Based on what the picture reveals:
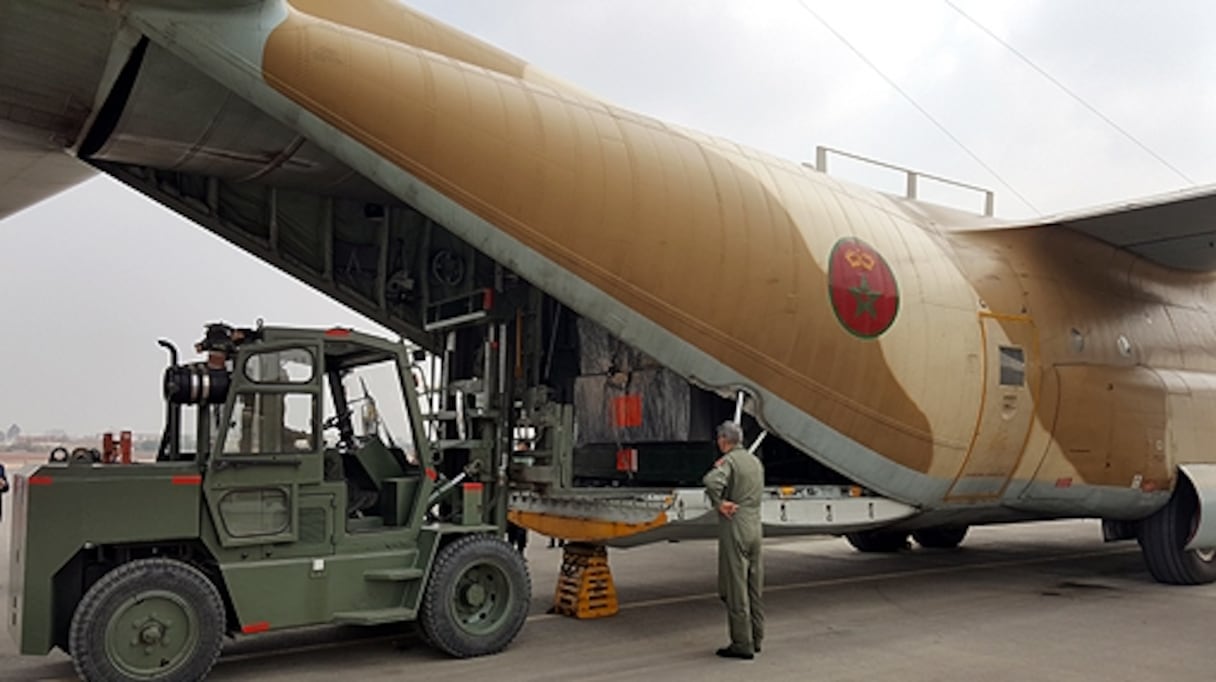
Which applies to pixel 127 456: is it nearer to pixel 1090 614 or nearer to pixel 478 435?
pixel 478 435

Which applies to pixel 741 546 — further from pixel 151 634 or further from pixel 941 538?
pixel 941 538

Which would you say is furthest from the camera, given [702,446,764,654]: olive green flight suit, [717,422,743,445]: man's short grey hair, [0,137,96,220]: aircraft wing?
[0,137,96,220]: aircraft wing

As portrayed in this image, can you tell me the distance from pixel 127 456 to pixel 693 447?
18.2 ft

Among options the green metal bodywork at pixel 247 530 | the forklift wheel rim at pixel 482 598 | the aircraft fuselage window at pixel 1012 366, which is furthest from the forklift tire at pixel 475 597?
the aircraft fuselage window at pixel 1012 366

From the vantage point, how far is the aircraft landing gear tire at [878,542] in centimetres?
1398

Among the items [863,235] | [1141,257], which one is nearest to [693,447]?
[863,235]

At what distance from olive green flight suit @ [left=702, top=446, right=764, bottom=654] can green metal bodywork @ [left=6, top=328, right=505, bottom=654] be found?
6.24 feet

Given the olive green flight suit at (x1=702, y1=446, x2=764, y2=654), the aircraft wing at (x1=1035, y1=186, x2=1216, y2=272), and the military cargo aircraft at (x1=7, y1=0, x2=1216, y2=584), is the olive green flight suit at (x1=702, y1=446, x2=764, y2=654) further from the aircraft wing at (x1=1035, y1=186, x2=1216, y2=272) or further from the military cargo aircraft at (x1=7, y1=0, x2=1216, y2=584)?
the aircraft wing at (x1=1035, y1=186, x2=1216, y2=272)

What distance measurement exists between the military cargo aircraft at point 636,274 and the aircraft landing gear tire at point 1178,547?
0.04 metres

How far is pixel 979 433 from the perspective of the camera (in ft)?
32.5

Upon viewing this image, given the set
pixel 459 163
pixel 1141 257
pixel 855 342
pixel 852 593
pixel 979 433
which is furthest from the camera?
pixel 1141 257

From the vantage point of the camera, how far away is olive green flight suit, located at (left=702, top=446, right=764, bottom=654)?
24.0ft

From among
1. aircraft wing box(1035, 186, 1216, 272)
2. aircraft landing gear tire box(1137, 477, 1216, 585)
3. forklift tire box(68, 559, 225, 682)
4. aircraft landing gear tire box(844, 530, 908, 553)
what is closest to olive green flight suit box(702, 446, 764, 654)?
forklift tire box(68, 559, 225, 682)

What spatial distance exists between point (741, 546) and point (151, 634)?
4.07m
